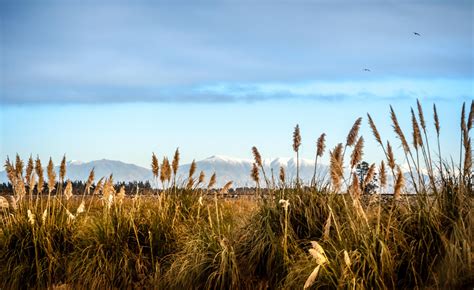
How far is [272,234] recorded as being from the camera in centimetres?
1050

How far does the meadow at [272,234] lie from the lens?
8906 millimetres

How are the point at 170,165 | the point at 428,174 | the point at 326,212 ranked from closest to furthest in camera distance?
1. the point at 428,174
2. the point at 326,212
3. the point at 170,165

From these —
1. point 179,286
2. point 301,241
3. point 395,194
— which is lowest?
point 179,286

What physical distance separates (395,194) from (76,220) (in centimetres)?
725

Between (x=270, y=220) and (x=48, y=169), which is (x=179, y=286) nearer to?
(x=270, y=220)

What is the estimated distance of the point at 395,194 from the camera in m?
8.93

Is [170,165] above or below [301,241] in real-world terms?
above

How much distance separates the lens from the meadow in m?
8.91

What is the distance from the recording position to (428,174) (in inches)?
386

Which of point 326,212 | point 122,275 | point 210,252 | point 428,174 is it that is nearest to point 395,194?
point 428,174

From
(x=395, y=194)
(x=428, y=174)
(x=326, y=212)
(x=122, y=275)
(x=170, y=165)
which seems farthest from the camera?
(x=170, y=165)

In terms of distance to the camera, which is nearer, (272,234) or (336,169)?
(336,169)

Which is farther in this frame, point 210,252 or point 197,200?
point 197,200

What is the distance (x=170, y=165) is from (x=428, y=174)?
217 inches
